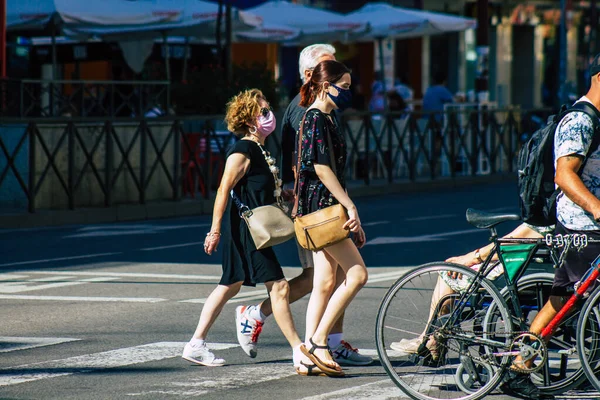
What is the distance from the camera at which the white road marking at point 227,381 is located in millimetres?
6711

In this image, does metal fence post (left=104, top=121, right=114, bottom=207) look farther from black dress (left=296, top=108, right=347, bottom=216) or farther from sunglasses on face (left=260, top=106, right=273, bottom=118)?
black dress (left=296, top=108, right=347, bottom=216)

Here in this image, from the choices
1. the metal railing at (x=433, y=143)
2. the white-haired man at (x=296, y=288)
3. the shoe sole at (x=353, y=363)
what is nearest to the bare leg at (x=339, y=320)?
the white-haired man at (x=296, y=288)

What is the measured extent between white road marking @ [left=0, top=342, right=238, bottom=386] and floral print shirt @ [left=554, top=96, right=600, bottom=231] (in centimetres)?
267

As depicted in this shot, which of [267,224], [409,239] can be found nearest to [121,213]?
[409,239]

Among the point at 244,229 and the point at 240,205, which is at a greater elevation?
the point at 240,205

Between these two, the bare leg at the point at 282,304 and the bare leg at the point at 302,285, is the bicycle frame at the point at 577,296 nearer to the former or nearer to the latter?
the bare leg at the point at 282,304

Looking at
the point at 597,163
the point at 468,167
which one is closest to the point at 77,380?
the point at 597,163

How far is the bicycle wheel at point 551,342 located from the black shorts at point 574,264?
15 centimetres

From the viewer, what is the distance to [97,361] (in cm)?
759

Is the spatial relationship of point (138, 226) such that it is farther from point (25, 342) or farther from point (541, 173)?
point (541, 173)

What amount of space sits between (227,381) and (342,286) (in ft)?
2.56

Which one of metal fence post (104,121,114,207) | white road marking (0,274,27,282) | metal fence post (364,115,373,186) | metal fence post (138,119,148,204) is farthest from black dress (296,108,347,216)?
metal fence post (364,115,373,186)

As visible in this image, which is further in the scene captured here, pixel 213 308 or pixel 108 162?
pixel 108 162

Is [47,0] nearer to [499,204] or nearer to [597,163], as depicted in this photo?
[499,204]
